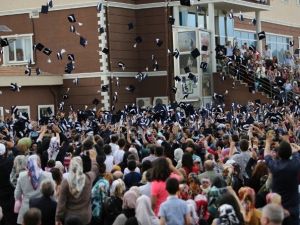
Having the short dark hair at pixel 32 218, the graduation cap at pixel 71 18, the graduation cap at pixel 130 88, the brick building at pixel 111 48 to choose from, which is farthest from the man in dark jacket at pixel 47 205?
the graduation cap at pixel 130 88

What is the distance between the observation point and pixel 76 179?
9.50 m

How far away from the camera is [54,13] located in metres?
36.2

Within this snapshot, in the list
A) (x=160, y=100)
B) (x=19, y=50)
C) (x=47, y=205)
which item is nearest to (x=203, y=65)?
(x=160, y=100)

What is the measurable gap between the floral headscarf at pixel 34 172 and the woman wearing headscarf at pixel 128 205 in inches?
72.9

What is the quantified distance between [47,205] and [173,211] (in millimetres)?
1907

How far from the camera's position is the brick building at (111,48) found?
3469 centimetres

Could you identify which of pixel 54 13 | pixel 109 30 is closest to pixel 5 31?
pixel 54 13

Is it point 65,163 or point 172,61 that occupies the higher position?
point 172,61

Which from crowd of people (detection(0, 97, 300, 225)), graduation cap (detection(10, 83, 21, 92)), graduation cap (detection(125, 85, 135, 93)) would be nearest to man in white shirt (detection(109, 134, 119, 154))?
crowd of people (detection(0, 97, 300, 225))

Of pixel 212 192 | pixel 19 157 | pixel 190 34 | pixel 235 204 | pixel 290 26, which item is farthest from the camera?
pixel 290 26

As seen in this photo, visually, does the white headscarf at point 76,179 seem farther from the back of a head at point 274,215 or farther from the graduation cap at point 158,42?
the graduation cap at point 158,42

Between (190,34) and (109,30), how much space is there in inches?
160

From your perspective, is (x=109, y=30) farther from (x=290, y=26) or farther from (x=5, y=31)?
(x=290, y=26)

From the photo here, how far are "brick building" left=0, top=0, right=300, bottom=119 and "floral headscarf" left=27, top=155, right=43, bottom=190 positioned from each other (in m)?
22.7
